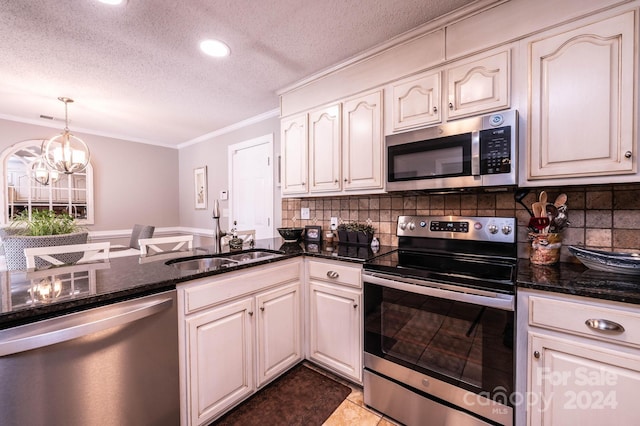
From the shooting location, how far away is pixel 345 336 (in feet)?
5.40

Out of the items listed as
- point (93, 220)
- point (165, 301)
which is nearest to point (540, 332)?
point (165, 301)

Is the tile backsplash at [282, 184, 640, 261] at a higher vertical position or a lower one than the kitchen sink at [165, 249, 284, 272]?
higher

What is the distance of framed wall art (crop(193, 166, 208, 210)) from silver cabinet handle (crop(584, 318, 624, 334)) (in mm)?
4219

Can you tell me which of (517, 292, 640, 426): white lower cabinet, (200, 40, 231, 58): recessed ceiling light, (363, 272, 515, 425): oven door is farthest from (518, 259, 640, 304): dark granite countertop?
(200, 40, 231, 58): recessed ceiling light

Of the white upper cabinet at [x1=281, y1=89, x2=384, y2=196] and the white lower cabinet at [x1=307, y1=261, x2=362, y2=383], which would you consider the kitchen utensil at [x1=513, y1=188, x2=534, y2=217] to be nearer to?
the white upper cabinet at [x1=281, y1=89, x2=384, y2=196]

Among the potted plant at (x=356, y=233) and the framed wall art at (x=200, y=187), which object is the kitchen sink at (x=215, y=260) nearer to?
the potted plant at (x=356, y=233)

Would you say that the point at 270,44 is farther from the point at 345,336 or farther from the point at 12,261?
the point at 12,261

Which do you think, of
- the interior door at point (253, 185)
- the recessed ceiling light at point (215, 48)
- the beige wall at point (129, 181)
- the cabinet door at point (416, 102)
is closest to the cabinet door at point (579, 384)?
the cabinet door at point (416, 102)

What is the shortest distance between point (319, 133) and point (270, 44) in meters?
0.70

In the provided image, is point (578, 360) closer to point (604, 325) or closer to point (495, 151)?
point (604, 325)

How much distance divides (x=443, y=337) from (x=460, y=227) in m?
0.68

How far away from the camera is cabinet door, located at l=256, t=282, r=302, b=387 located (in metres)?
1.59

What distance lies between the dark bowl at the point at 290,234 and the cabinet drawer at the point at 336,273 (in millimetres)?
552

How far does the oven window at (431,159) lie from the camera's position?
142 centimetres
